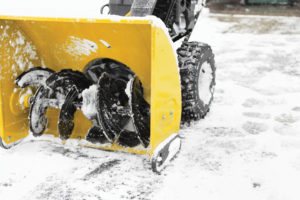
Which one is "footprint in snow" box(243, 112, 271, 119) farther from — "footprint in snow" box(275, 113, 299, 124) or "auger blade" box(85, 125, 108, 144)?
"auger blade" box(85, 125, 108, 144)

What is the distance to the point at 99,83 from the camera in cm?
257

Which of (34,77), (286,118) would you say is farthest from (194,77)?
(34,77)

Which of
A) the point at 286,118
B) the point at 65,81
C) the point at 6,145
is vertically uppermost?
the point at 65,81

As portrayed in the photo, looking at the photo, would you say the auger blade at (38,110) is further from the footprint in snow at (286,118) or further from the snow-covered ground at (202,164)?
the footprint in snow at (286,118)

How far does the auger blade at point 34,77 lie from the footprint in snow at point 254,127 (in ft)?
5.78

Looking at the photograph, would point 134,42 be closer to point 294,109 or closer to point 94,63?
point 94,63

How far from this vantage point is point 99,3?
11.2 metres

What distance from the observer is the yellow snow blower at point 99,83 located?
2.46 meters

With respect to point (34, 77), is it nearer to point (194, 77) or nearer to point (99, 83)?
point (99, 83)

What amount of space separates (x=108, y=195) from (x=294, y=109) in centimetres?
231

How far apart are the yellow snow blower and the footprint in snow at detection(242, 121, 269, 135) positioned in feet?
1.52

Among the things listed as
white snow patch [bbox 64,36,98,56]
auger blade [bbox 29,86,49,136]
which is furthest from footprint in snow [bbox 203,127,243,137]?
auger blade [bbox 29,86,49,136]

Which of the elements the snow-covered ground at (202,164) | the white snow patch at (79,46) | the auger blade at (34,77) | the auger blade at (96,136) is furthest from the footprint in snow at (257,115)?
the auger blade at (34,77)

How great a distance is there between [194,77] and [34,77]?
49.8 inches
